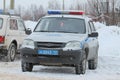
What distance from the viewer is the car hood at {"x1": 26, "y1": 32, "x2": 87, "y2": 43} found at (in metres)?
12.9

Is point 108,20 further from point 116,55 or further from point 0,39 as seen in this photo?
point 0,39

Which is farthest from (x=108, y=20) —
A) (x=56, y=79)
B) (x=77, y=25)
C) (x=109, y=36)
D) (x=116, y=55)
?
(x=56, y=79)

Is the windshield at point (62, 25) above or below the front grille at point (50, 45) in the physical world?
above

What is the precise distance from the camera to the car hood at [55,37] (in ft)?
42.3

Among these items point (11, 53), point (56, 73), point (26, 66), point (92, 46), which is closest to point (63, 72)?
point (56, 73)

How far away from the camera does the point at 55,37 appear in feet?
42.8

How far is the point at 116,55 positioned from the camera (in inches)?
810

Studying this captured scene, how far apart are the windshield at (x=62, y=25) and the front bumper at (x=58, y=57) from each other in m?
1.24

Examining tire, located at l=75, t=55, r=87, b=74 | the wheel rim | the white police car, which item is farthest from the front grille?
the wheel rim

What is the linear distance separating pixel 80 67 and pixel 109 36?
1311 cm

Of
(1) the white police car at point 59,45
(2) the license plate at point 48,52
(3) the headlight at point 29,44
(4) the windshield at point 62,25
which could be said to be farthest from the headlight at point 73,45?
(4) the windshield at point 62,25

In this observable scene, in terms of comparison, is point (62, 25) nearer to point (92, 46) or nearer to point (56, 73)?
point (92, 46)

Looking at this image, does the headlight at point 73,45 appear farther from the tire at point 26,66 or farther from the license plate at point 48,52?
the tire at point 26,66

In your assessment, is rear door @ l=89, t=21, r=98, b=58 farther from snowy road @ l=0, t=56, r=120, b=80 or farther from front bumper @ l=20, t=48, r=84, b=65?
front bumper @ l=20, t=48, r=84, b=65
